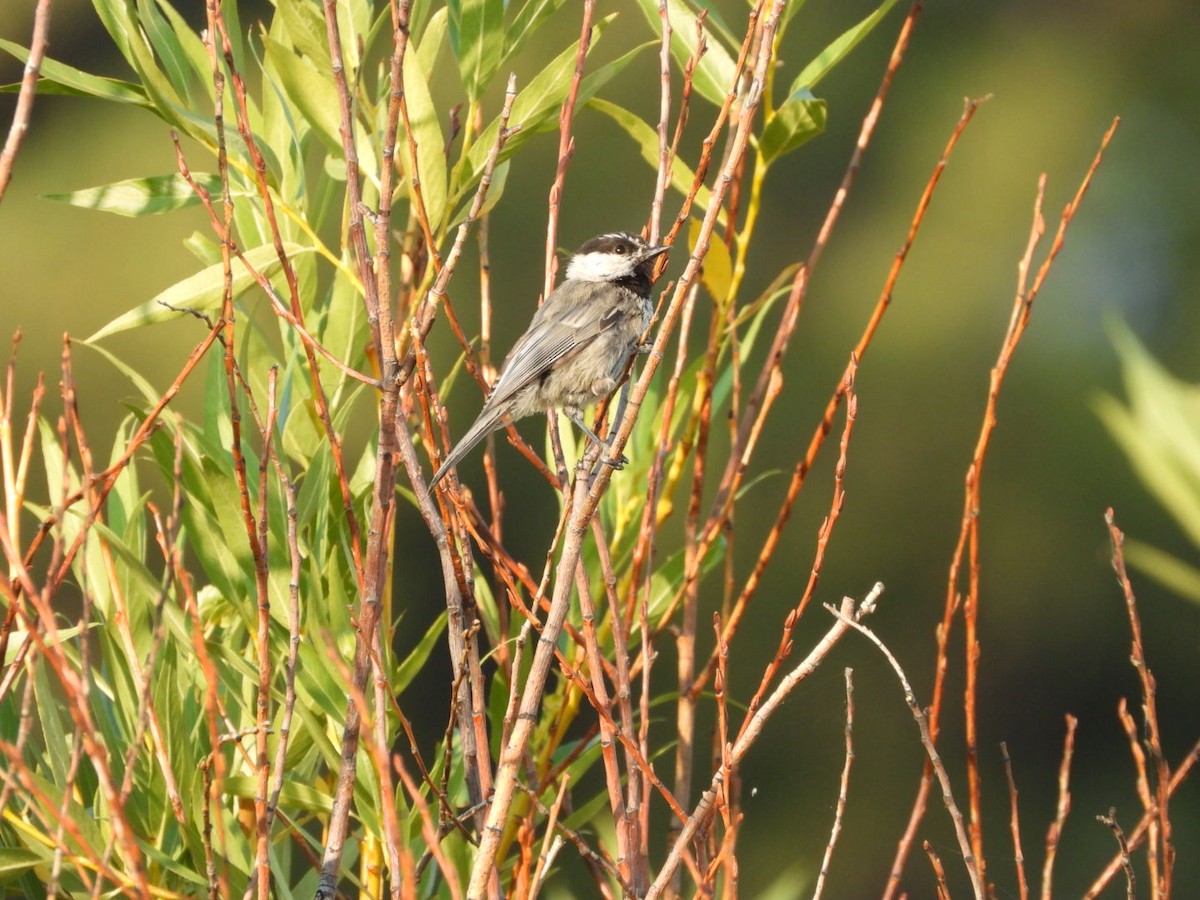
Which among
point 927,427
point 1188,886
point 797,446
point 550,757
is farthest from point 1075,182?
point 550,757

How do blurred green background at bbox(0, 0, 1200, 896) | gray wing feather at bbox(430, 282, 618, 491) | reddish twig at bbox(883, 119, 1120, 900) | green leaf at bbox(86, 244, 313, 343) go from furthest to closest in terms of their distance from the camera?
blurred green background at bbox(0, 0, 1200, 896) → gray wing feather at bbox(430, 282, 618, 491) → green leaf at bbox(86, 244, 313, 343) → reddish twig at bbox(883, 119, 1120, 900)

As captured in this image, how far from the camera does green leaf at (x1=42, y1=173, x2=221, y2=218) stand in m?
1.93

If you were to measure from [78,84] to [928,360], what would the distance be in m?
7.38

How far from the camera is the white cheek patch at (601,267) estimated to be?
316cm

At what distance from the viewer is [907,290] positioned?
29.1 ft

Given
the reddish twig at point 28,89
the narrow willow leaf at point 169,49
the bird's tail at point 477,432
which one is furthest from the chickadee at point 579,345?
the reddish twig at point 28,89

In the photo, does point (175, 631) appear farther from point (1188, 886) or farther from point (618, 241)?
point (1188, 886)

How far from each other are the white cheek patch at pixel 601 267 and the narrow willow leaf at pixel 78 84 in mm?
1379

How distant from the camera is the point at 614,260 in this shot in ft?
10.5

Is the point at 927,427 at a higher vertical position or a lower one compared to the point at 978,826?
lower

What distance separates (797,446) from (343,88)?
21.7 ft

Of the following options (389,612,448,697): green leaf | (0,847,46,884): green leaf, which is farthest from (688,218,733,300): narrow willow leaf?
(0,847,46,884): green leaf

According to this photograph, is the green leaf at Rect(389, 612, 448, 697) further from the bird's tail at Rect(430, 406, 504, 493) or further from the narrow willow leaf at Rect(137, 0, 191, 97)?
the narrow willow leaf at Rect(137, 0, 191, 97)

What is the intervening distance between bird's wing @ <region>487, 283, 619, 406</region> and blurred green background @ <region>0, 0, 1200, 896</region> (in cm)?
454
